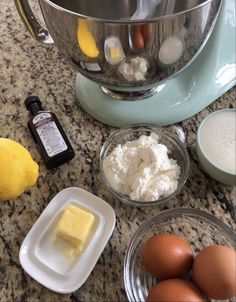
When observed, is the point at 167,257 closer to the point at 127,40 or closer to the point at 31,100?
the point at 127,40

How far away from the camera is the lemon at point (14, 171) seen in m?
0.64

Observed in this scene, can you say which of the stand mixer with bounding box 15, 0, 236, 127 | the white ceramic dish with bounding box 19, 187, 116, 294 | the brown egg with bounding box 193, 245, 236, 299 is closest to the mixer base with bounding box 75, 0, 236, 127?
the stand mixer with bounding box 15, 0, 236, 127

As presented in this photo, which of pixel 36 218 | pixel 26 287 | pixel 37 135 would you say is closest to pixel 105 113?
pixel 37 135

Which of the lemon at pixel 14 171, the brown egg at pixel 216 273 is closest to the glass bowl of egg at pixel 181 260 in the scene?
the brown egg at pixel 216 273

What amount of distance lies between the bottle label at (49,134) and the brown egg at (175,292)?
0.31m

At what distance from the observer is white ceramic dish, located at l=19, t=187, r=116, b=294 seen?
60 centimetres

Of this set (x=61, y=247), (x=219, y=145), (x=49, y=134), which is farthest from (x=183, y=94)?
(x=61, y=247)

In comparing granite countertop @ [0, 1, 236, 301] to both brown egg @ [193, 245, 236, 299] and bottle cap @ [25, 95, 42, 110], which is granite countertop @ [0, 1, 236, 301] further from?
brown egg @ [193, 245, 236, 299]

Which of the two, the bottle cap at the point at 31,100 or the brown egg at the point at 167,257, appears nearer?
the brown egg at the point at 167,257

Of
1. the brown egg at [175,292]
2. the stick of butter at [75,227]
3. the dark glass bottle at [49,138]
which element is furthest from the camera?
the dark glass bottle at [49,138]

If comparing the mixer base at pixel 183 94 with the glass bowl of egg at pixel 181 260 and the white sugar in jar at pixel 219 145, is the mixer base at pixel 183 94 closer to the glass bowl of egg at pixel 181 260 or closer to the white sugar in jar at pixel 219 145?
the white sugar in jar at pixel 219 145

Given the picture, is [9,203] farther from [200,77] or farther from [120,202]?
[200,77]

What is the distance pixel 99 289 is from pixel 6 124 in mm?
383

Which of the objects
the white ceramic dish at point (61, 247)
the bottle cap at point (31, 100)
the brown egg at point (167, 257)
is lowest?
the white ceramic dish at point (61, 247)
